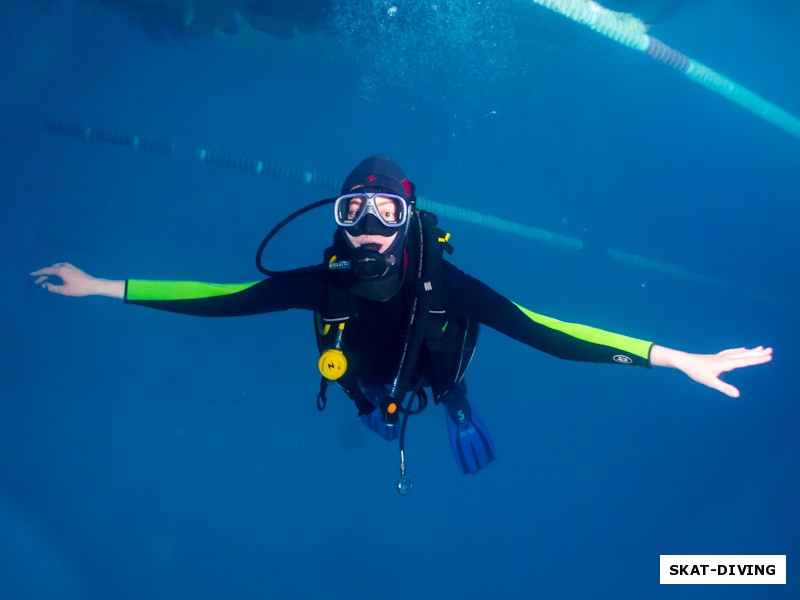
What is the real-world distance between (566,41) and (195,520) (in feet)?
34.1

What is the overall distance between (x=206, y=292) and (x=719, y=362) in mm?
2511

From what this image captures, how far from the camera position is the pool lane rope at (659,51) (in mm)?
8930

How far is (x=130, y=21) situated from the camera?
349 inches

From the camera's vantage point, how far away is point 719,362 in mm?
2164

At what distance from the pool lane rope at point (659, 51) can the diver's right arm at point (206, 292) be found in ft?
26.2

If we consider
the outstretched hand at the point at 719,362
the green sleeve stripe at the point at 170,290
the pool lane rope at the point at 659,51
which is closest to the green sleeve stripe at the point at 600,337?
the outstretched hand at the point at 719,362

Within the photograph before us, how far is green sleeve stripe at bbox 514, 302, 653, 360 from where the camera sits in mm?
2451

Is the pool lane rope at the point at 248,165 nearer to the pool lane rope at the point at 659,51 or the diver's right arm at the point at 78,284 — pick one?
the pool lane rope at the point at 659,51

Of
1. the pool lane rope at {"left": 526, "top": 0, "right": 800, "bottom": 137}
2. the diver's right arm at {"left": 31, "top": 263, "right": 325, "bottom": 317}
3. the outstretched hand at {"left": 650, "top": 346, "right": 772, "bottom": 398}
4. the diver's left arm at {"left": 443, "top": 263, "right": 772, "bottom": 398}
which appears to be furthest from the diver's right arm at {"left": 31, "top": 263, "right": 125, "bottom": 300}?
the pool lane rope at {"left": 526, "top": 0, "right": 800, "bottom": 137}

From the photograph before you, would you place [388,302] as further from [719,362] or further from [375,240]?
[719,362]

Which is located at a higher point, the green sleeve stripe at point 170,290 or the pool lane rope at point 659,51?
the pool lane rope at point 659,51

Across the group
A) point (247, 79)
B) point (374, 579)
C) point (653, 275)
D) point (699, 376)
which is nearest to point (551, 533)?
point (374, 579)

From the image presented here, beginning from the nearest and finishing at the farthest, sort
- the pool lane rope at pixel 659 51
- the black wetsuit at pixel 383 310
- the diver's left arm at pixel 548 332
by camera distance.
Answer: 1. the diver's left arm at pixel 548 332
2. the black wetsuit at pixel 383 310
3. the pool lane rope at pixel 659 51

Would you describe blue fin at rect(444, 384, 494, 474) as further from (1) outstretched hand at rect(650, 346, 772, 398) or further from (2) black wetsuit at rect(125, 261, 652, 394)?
(1) outstretched hand at rect(650, 346, 772, 398)
